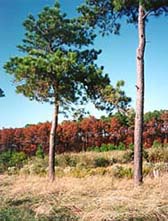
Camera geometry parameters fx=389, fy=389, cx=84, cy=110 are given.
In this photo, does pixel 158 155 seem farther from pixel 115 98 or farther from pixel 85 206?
pixel 85 206

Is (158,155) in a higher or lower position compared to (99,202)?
higher

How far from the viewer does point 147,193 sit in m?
10.4

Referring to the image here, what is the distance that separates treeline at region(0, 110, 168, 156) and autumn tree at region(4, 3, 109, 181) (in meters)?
40.4

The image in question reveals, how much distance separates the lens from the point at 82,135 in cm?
6506

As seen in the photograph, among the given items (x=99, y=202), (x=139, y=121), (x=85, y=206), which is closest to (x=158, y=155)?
(x=139, y=121)

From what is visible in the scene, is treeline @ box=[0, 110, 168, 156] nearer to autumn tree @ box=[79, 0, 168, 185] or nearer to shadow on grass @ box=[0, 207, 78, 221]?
autumn tree @ box=[79, 0, 168, 185]

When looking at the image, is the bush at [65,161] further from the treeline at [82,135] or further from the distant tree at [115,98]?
the treeline at [82,135]

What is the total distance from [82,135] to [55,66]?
48.2 meters

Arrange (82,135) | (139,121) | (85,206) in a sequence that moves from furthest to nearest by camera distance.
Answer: (82,135)
(139,121)
(85,206)

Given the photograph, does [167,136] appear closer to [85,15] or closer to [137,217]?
[85,15]

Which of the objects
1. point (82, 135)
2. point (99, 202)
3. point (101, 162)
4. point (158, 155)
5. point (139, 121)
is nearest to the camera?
point (99, 202)

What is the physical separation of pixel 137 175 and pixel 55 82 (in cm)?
696

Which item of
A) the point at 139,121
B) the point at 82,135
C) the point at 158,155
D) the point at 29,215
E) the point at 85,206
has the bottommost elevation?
the point at 29,215

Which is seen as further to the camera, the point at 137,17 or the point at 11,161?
the point at 11,161
